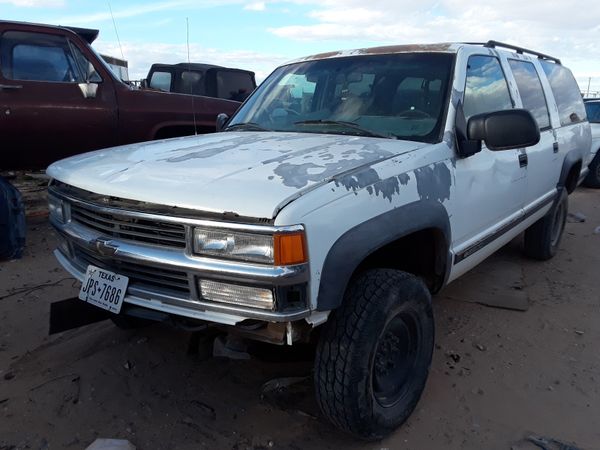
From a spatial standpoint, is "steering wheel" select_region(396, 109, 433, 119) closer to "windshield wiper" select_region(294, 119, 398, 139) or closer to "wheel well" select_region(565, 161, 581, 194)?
"windshield wiper" select_region(294, 119, 398, 139)

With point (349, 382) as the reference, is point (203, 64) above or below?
above

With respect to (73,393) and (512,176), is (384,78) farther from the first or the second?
(73,393)

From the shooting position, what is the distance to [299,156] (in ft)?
7.74

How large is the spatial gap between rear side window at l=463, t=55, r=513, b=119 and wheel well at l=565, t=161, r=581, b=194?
176cm

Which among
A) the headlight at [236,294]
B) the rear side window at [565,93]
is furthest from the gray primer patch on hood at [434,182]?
the rear side window at [565,93]

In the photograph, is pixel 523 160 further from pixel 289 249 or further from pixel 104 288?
pixel 104 288

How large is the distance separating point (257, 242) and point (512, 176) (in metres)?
2.23

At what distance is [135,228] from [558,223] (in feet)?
14.2

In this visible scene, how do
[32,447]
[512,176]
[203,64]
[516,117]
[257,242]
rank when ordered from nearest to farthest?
[257,242], [32,447], [516,117], [512,176], [203,64]

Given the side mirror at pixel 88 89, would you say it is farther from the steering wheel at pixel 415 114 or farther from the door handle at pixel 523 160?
the door handle at pixel 523 160

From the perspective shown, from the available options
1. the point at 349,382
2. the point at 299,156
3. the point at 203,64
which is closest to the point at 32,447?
the point at 349,382

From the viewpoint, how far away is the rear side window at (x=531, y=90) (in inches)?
150

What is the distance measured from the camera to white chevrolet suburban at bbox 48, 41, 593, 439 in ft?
6.20

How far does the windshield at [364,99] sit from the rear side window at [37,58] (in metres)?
3.22
